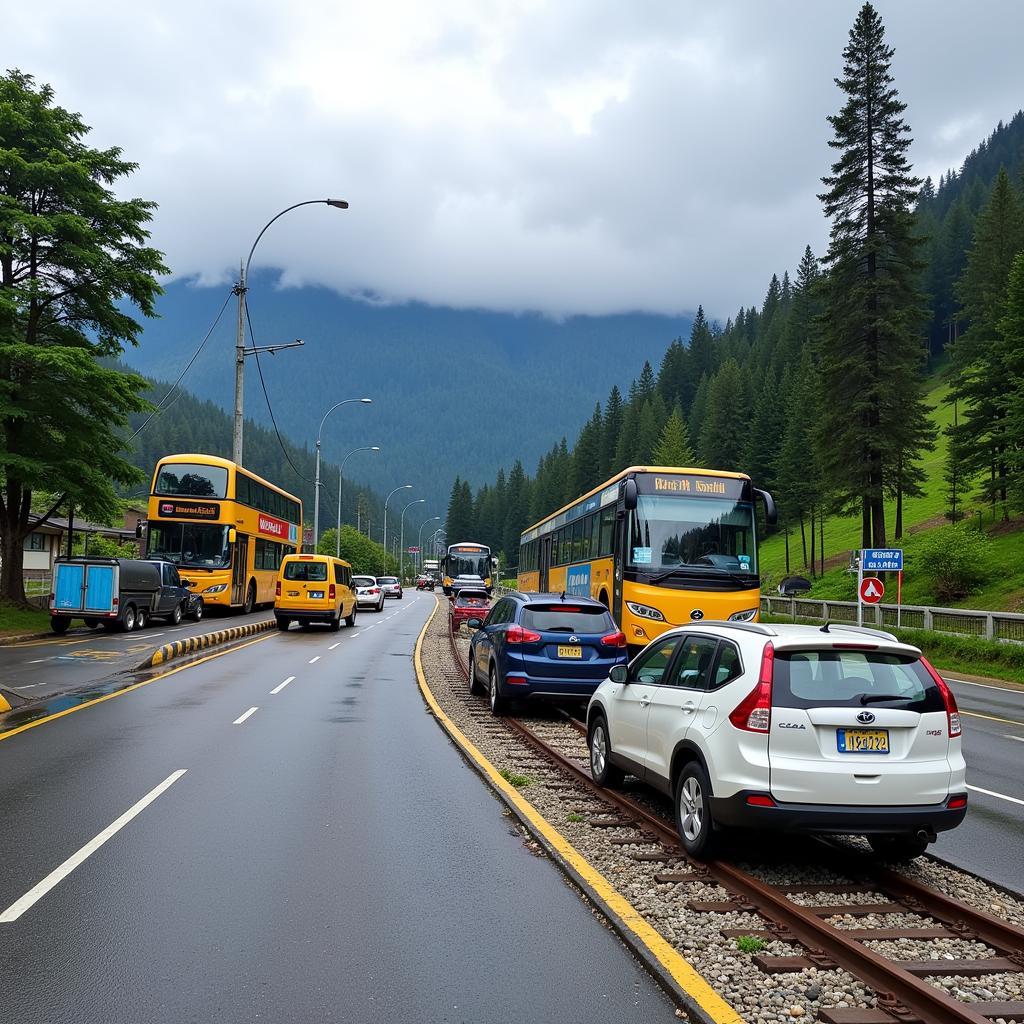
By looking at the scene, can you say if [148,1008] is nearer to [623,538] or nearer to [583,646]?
[583,646]

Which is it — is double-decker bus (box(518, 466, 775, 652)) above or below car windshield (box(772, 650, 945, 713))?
above

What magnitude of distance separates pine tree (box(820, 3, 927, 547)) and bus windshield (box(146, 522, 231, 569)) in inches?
931

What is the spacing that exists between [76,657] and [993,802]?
17.2 meters

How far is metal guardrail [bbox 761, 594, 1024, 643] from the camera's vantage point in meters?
23.6

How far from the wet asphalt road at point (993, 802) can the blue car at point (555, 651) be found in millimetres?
4643

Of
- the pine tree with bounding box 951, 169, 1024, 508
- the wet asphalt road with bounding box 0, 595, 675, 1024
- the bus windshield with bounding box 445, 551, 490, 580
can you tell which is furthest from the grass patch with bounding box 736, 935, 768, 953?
the bus windshield with bounding box 445, 551, 490, 580

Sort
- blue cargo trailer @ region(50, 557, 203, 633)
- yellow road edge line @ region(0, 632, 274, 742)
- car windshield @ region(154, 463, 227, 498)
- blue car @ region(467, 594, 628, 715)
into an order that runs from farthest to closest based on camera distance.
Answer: car windshield @ region(154, 463, 227, 498) < blue cargo trailer @ region(50, 557, 203, 633) < blue car @ region(467, 594, 628, 715) < yellow road edge line @ region(0, 632, 274, 742)

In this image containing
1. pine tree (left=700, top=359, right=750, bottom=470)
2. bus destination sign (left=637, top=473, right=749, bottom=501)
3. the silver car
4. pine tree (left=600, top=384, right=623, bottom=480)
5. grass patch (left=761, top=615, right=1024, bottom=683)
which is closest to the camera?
bus destination sign (left=637, top=473, right=749, bottom=501)

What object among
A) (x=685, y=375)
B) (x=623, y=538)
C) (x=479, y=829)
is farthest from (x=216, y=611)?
(x=685, y=375)

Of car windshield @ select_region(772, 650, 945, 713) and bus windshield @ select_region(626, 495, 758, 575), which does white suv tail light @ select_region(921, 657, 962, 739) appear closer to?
car windshield @ select_region(772, 650, 945, 713)

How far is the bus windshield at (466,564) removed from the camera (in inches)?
2200

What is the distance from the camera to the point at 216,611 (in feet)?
124

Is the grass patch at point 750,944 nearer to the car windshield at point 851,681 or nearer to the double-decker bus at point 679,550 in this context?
the car windshield at point 851,681

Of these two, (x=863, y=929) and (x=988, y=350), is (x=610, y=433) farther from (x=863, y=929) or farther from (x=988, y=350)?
(x=863, y=929)
